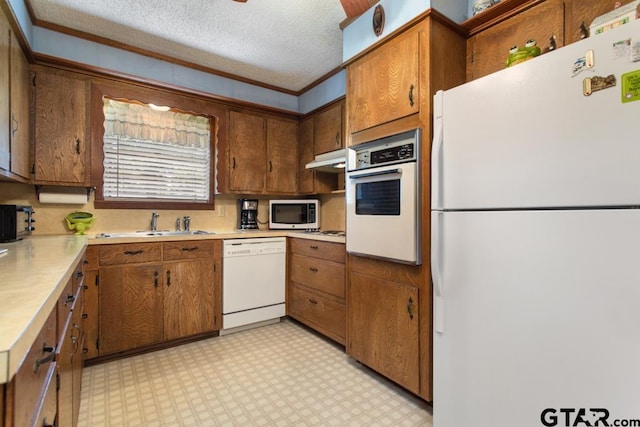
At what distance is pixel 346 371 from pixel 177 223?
7.06ft

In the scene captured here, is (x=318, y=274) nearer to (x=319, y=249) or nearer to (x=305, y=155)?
(x=319, y=249)

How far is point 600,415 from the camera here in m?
0.97

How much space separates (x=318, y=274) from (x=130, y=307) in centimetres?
154

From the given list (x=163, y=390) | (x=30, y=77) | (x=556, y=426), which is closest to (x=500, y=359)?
(x=556, y=426)

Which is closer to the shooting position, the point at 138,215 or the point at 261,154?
the point at 138,215

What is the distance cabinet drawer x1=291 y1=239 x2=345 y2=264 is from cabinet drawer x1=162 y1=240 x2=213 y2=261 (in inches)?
32.4

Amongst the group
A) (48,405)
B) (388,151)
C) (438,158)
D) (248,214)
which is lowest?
(48,405)

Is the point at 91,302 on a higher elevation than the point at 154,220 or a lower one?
lower

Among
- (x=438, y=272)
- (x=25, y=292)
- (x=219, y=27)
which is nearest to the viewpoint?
(x=25, y=292)

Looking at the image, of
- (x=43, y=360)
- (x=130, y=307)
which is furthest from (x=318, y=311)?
(x=43, y=360)

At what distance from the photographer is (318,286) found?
2.75 m

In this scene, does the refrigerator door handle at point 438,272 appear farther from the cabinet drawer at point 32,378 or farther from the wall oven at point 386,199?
the cabinet drawer at point 32,378

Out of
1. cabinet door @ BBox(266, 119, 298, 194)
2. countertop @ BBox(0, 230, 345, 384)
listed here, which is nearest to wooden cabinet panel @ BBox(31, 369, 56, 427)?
countertop @ BBox(0, 230, 345, 384)

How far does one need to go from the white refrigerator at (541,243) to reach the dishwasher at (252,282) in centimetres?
191
